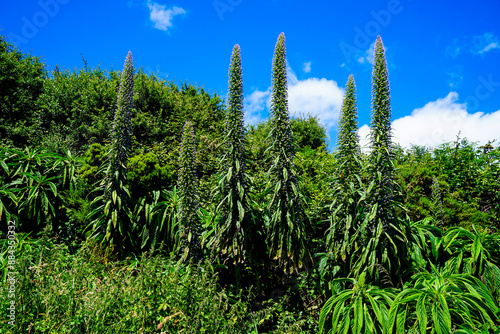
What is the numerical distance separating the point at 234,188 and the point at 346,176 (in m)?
1.94

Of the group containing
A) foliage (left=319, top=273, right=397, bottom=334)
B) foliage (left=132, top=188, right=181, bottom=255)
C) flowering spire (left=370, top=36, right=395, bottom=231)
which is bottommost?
foliage (left=319, top=273, right=397, bottom=334)

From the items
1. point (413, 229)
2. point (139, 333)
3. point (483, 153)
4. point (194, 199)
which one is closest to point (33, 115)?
point (194, 199)

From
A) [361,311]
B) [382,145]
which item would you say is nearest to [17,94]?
[382,145]

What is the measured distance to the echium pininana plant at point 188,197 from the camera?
504 centimetres

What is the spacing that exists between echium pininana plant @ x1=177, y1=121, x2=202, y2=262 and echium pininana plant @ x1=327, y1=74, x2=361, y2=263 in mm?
2333

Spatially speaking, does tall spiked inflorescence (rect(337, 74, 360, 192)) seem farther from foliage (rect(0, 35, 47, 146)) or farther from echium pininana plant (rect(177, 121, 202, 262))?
foliage (rect(0, 35, 47, 146))

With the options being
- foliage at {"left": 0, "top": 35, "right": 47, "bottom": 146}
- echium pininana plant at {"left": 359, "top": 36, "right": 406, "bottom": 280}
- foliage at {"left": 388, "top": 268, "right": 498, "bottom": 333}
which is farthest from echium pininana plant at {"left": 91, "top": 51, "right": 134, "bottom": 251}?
foliage at {"left": 0, "top": 35, "right": 47, "bottom": 146}

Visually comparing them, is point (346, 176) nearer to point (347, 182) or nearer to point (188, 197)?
point (347, 182)

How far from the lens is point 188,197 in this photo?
5043 mm

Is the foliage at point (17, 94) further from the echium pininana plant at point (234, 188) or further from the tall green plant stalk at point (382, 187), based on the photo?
the tall green plant stalk at point (382, 187)

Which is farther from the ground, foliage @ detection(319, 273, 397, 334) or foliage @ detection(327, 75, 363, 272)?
foliage @ detection(327, 75, 363, 272)

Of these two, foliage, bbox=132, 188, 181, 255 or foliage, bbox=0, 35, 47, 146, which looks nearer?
foliage, bbox=132, 188, 181, 255

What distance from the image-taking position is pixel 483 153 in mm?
8898

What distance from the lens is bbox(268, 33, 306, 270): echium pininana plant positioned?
17.1 feet
